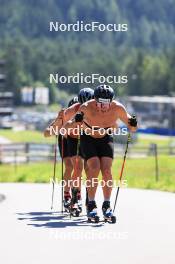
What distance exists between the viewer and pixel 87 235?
33.7 ft

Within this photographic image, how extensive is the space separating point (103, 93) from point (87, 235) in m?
2.01

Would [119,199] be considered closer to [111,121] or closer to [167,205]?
[167,205]

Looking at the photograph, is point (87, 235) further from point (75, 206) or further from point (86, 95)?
point (86, 95)

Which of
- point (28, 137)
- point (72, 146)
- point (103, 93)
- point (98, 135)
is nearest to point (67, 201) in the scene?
point (72, 146)

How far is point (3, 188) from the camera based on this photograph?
59.1 ft

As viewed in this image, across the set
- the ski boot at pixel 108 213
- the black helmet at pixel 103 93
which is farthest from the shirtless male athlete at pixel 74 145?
the ski boot at pixel 108 213

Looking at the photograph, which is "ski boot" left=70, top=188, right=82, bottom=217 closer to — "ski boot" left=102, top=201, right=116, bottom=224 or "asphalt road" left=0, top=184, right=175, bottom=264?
"asphalt road" left=0, top=184, right=175, bottom=264

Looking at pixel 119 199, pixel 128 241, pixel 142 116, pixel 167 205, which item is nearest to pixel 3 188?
pixel 119 199

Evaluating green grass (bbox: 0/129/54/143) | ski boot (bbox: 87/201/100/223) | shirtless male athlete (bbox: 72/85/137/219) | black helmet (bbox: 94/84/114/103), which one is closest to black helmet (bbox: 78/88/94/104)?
shirtless male athlete (bbox: 72/85/137/219)

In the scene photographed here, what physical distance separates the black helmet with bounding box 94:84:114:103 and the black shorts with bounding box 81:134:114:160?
53cm

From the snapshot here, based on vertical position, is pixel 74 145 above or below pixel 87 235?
above

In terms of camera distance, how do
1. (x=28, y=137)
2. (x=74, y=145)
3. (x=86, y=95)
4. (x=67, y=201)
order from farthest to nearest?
(x=28, y=137)
(x=67, y=201)
(x=74, y=145)
(x=86, y=95)

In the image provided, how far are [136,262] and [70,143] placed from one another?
439cm

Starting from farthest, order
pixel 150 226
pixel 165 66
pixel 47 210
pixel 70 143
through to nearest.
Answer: pixel 165 66 < pixel 47 210 < pixel 70 143 < pixel 150 226
